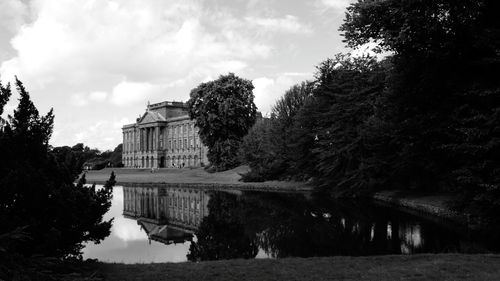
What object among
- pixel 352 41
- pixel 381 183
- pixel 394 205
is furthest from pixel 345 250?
pixel 381 183

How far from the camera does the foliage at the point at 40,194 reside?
664 centimetres

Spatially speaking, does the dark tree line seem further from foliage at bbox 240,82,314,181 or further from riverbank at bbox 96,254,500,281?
foliage at bbox 240,82,314,181

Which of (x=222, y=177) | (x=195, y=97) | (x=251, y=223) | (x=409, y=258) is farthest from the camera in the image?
(x=195, y=97)

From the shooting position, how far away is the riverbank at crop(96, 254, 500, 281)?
30.1ft

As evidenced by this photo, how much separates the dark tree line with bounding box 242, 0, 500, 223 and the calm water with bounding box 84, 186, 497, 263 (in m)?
2.80

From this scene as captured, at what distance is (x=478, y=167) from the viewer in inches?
638

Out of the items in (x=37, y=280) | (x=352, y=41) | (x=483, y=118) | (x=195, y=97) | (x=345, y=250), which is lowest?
(x=345, y=250)

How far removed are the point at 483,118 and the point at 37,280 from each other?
16233 millimetres

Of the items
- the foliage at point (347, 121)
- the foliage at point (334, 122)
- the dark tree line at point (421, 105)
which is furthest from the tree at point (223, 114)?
the dark tree line at point (421, 105)

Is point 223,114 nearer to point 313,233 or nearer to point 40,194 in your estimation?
point 313,233

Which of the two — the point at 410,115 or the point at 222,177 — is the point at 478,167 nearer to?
the point at 410,115

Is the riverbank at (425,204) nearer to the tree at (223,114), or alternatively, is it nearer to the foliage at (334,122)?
the foliage at (334,122)

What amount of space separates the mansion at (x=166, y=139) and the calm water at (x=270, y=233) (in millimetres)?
71643

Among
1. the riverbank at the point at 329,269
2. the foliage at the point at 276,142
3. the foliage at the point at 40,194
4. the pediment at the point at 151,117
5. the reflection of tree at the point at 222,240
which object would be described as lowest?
the reflection of tree at the point at 222,240
